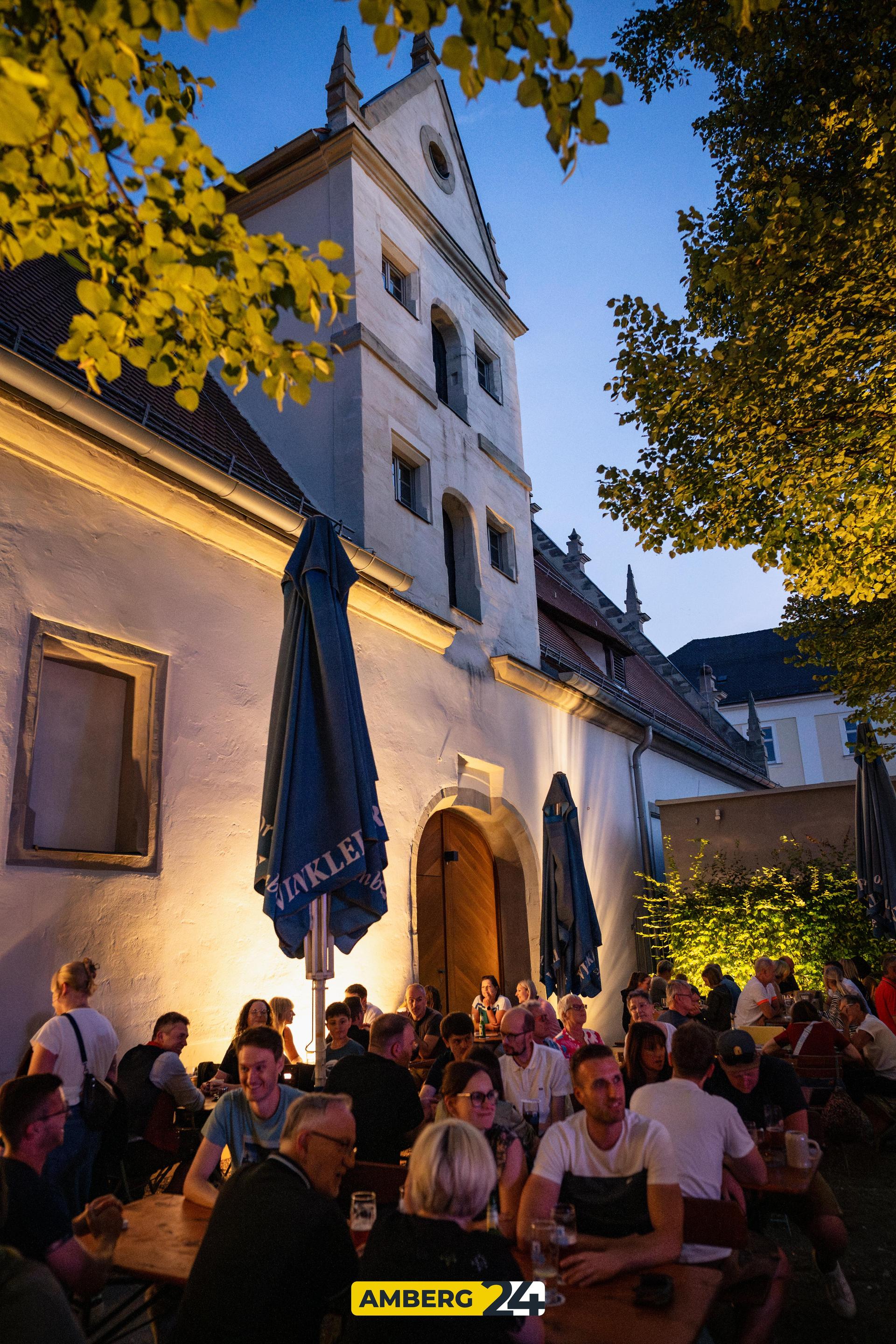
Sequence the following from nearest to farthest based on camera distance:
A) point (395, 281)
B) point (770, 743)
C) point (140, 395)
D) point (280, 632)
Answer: point (280, 632), point (140, 395), point (395, 281), point (770, 743)

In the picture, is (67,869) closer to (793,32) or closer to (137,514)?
(137,514)

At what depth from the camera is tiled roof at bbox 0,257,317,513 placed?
24.6 ft

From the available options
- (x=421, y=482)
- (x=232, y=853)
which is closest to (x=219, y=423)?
(x=421, y=482)

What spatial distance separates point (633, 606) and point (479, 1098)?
2536 centimetres

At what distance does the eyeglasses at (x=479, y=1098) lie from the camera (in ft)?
13.3

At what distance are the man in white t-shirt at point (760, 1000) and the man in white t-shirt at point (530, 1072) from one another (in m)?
3.95

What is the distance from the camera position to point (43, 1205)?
2.89 metres

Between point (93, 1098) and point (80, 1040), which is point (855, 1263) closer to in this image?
point (93, 1098)

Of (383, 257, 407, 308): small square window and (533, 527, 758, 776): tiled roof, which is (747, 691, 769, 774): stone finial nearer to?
(533, 527, 758, 776): tiled roof

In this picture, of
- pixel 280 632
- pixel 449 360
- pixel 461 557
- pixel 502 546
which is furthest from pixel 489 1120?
pixel 449 360

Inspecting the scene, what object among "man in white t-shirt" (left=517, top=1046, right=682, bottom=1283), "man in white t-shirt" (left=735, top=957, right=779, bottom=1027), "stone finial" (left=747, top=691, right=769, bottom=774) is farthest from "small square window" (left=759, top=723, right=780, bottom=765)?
"man in white t-shirt" (left=517, top=1046, right=682, bottom=1283)

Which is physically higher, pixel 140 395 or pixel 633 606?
pixel 633 606

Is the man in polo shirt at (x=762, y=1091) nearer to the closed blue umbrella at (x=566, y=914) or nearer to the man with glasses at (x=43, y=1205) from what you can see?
the man with glasses at (x=43, y=1205)

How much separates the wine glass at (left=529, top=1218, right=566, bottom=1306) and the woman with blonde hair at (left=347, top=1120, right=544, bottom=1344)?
1.22 ft
